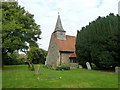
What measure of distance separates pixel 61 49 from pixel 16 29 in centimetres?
1342

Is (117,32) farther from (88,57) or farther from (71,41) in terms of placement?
(71,41)

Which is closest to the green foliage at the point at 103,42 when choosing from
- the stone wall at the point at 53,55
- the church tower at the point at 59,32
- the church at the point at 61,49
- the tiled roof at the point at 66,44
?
the church at the point at 61,49

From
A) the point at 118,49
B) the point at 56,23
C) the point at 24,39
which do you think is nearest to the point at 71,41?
the point at 56,23

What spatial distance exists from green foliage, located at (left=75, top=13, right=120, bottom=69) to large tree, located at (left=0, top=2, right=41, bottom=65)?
11023 millimetres

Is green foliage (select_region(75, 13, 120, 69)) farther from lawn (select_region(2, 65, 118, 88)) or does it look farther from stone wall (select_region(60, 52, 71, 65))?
stone wall (select_region(60, 52, 71, 65))

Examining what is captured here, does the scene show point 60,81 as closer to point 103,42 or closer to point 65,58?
point 103,42

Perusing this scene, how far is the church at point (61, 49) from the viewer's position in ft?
92.1

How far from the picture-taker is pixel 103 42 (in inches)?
673

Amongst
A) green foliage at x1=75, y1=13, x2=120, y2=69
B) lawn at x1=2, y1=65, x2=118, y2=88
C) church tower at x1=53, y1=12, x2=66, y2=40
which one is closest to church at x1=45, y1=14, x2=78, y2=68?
church tower at x1=53, y1=12, x2=66, y2=40

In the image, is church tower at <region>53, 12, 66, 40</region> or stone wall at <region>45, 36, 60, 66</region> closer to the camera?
stone wall at <region>45, 36, 60, 66</region>

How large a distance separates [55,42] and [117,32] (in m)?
17.6

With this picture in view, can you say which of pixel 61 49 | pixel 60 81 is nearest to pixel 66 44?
pixel 61 49

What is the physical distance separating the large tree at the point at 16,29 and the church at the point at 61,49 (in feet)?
25.4

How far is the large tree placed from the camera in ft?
54.9
